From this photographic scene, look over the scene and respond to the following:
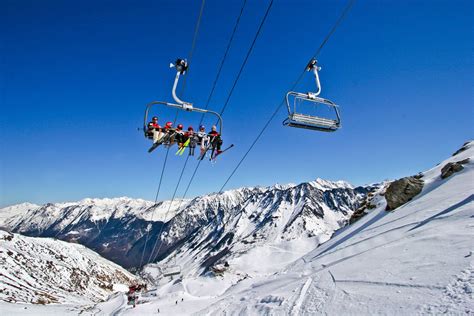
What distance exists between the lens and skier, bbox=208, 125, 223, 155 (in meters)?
19.1

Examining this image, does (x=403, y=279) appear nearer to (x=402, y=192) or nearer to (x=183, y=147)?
(x=183, y=147)

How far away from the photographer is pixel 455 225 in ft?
51.1

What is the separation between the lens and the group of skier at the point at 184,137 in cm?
1764

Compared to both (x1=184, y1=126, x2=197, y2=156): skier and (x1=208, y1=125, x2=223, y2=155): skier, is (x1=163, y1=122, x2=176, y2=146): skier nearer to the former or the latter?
(x1=184, y1=126, x2=197, y2=156): skier

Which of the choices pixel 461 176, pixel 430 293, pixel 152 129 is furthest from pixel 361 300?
pixel 461 176

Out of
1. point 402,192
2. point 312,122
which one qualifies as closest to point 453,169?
point 402,192

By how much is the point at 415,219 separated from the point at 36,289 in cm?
20091

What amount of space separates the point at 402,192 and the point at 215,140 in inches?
1157

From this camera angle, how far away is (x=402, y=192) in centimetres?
3697

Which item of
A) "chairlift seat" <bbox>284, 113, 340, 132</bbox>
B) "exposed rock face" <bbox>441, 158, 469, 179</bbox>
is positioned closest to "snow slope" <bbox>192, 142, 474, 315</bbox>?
"chairlift seat" <bbox>284, 113, 340, 132</bbox>

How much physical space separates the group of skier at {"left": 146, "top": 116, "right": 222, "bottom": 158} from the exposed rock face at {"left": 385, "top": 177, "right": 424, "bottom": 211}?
2687 cm

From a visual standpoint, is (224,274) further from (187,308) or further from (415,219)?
(415,219)

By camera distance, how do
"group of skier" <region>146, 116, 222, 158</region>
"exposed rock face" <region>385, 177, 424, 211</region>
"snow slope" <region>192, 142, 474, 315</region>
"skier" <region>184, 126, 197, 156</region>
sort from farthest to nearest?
"exposed rock face" <region>385, 177, 424, 211</region>, "skier" <region>184, 126, 197, 156</region>, "group of skier" <region>146, 116, 222, 158</region>, "snow slope" <region>192, 142, 474, 315</region>

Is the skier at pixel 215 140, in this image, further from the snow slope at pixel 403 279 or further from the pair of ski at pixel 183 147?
the snow slope at pixel 403 279
